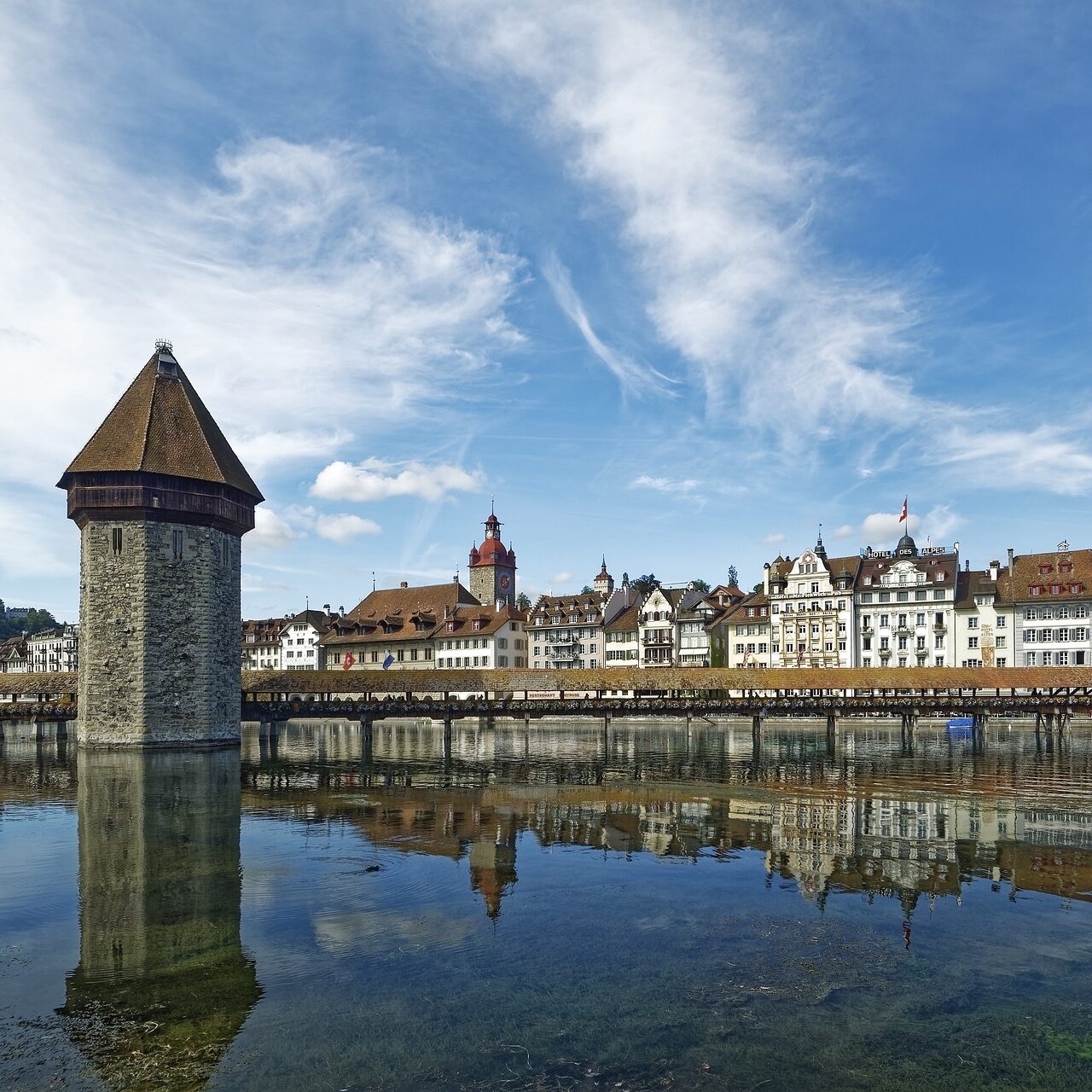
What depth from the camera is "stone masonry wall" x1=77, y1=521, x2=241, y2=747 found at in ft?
133

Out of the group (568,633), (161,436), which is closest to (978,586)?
(568,633)

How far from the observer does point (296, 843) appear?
20.3 meters

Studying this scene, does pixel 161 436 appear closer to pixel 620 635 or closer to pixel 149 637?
pixel 149 637

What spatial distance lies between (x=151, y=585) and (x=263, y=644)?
66.8m

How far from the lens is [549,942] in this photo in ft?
43.2

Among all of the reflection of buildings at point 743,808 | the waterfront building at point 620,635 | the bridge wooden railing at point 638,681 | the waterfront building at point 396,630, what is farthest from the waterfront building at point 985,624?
the waterfront building at point 396,630

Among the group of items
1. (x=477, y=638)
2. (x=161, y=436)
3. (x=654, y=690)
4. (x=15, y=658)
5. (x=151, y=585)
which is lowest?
(x=654, y=690)

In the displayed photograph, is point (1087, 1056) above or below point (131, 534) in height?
below

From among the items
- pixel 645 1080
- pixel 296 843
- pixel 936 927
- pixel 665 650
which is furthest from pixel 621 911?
pixel 665 650

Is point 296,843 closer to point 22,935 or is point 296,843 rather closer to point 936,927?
point 22,935

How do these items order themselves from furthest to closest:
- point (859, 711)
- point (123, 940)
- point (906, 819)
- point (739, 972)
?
point (859, 711) < point (906, 819) < point (123, 940) < point (739, 972)

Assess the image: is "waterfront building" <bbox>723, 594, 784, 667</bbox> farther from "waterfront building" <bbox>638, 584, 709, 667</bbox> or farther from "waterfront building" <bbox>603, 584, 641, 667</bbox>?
"waterfront building" <bbox>603, 584, 641, 667</bbox>

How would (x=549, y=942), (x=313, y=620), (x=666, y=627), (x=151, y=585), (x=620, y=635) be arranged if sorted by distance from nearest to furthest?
1. (x=549, y=942)
2. (x=151, y=585)
3. (x=666, y=627)
4. (x=620, y=635)
5. (x=313, y=620)

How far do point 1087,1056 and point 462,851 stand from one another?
481 inches
